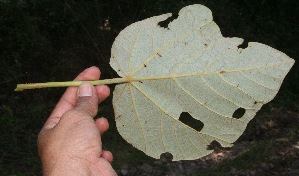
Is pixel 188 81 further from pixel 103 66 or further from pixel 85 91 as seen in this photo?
pixel 103 66

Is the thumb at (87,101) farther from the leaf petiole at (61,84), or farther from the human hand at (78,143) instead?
the leaf petiole at (61,84)

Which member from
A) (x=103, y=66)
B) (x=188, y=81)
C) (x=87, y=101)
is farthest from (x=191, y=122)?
(x=188, y=81)

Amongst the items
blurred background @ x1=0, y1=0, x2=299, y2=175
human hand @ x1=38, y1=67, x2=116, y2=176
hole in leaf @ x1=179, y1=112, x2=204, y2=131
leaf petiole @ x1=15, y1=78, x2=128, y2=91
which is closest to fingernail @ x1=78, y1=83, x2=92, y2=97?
human hand @ x1=38, y1=67, x2=116, y2=176

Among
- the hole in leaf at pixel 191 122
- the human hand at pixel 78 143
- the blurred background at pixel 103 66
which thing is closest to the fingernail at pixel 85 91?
the human hand at pixel 78 143

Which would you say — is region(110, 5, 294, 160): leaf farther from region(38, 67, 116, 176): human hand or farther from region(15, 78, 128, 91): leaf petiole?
region(38, 67, 116, 176): human hand

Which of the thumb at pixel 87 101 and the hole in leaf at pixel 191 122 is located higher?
the thumb at pixel 87 101
